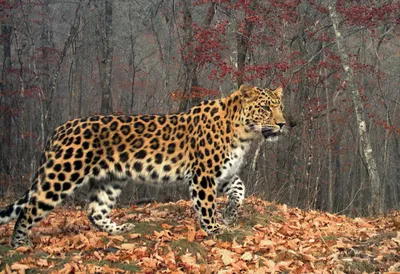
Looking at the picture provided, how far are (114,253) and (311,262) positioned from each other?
259cm

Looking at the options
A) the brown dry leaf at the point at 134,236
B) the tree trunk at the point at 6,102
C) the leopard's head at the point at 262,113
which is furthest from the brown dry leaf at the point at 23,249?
the tree trunk at the point at 6,102

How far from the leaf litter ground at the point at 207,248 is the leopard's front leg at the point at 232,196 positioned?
212 mm

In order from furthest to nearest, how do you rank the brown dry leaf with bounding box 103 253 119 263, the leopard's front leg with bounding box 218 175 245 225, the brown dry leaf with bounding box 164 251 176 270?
1. the leopard's front leg with bounding box 218 175 245 225
2. the brown dry leaf with bounding box 103 253 119 263
3. the brown dry leaf with bounding box 164 251 176 270

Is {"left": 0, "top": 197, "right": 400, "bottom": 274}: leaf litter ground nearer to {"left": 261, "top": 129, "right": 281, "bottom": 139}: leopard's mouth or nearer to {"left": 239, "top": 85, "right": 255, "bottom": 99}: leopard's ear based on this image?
{"left": 261, "top": 129, "right": 281, "bottom": 139}: leopard's mouth

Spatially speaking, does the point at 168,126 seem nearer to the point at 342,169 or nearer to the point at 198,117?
the point at 198,117

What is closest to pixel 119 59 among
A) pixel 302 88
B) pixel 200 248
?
pixel 302 88

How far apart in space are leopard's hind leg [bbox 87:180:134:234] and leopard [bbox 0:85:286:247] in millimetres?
16

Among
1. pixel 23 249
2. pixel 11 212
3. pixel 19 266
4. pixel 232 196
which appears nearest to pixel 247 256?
pixel 232 196

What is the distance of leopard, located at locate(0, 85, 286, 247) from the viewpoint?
7.06 meters

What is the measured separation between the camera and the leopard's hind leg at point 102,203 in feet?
25.5

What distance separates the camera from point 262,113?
24.5 ft

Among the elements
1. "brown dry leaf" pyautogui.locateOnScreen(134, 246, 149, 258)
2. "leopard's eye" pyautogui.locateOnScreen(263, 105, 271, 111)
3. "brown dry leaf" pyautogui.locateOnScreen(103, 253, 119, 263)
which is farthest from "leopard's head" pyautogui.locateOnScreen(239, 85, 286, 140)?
"brown dry leaf" pyautogui.locateOnScreen(103, 253, 119, 263)

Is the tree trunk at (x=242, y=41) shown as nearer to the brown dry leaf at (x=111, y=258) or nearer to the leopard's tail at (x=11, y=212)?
the leopard's tail at (x=11, y=212)

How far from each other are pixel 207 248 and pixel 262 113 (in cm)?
215
